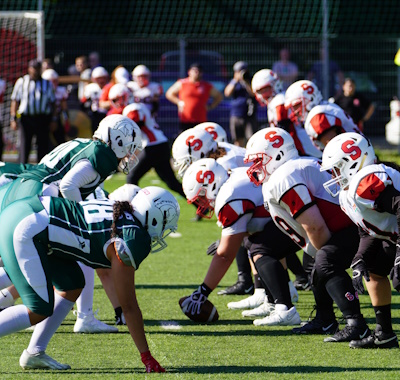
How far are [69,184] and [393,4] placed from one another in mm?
15435

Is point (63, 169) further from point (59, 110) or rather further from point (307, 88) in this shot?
point (59, 110)

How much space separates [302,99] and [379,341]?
2908mm

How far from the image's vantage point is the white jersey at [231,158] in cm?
687

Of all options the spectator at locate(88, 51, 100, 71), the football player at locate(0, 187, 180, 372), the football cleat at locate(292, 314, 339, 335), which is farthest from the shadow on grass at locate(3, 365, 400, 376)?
the spectator at locate(88, 51, 100, 71)

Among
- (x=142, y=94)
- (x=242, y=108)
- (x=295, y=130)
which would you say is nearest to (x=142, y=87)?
(x=142, y=94)

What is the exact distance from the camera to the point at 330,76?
54.9 feet

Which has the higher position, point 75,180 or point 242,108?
point 75,180

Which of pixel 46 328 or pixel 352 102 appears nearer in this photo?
pixel 46 328

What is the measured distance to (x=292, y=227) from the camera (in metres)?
5.71

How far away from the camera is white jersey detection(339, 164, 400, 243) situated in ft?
16.1

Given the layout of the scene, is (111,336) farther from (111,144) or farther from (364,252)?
(364,252)

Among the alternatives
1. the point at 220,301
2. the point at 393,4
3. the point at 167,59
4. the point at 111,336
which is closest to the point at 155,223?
the point at 111,336

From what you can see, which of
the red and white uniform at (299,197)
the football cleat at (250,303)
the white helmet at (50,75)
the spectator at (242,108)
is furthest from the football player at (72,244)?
the spectator at (242,108)

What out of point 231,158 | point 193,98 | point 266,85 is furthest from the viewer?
point 193,98
